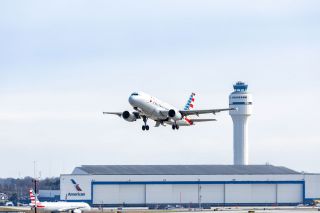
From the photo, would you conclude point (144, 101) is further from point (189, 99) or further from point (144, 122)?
point (189, 99)

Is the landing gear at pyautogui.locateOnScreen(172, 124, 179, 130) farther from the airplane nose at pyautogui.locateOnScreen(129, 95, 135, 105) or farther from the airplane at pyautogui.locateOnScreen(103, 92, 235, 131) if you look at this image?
the airplane nose at pyautogui.locateOnScreen(129, 95, 135, 105)

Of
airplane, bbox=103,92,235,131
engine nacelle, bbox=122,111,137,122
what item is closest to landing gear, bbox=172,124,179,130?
airplane, bbox=103,92,235,131

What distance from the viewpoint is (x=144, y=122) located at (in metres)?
152

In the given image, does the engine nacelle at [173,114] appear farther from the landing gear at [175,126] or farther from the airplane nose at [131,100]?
the airplane nose at [131,100]

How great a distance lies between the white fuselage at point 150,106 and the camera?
474ft

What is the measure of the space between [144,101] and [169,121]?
9.35 m

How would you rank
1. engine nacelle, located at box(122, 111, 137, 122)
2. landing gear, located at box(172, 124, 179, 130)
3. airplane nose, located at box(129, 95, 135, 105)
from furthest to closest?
landing gear, located at box(172, 124, 179, 130) < engine nacelle, located at box(122, 111, 137, 122) < airplane nose, located at box(129, 95, 135, 105)

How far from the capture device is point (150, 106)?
479 ft

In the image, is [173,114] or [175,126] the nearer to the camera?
[173,114]

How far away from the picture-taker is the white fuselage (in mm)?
144375

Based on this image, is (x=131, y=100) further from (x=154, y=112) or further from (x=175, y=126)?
(x=175, y=126)

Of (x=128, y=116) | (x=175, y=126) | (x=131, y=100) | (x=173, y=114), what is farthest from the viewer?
(x=175, y=126)

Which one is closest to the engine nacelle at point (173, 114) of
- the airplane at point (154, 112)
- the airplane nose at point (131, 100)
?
the airplane at point (154, 112)

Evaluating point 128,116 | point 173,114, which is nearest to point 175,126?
point 173,114
